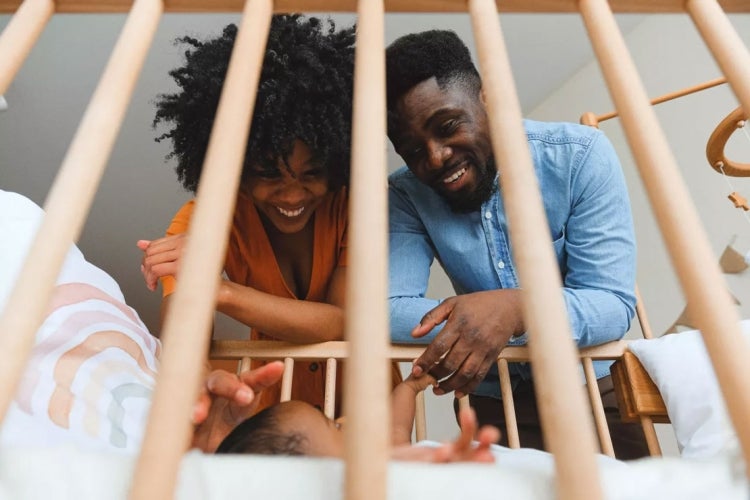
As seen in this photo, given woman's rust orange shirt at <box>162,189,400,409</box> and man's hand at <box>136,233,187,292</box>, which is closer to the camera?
man's hand at <box>136,233,187,292</box>

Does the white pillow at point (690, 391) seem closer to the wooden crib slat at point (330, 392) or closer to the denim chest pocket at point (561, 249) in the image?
the denim chest pocket at point (561, 249)

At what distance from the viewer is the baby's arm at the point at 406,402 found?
848mm

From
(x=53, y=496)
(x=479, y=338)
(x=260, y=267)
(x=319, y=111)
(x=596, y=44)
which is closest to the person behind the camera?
(x=53, y=496)

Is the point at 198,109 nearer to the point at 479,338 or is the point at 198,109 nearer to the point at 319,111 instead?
the point at 319,111

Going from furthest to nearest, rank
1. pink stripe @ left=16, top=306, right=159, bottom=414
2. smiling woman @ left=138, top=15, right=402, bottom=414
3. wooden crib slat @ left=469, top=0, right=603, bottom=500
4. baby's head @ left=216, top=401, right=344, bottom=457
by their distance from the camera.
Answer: smiling woman @ left=138, top=15, right=402, bottom=414 < pink stripe @ left=16, top=306, right=159, bottom=414 < baby's head @ left=216, top=401, right=344, bottom=457 < wooden crib slat @ left=469, top=0, right=603, bottom=500

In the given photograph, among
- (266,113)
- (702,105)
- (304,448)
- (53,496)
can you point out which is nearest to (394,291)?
(266,113)

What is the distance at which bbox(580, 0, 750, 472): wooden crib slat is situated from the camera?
28 centimetres

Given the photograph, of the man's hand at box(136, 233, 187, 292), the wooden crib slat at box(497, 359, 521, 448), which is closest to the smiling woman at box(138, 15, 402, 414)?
the man's hand at box(136, 233, 187, 292)

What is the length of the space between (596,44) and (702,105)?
61.8 inches

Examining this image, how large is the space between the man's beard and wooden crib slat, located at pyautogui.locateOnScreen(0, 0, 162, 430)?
2.09 ft

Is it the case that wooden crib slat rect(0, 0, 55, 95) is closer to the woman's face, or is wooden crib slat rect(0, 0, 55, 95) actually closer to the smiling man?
the woman's face

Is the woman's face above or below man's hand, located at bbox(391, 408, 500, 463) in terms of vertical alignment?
above

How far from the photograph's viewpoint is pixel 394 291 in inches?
38.1

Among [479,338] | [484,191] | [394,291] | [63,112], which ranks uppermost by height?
[63,112]
